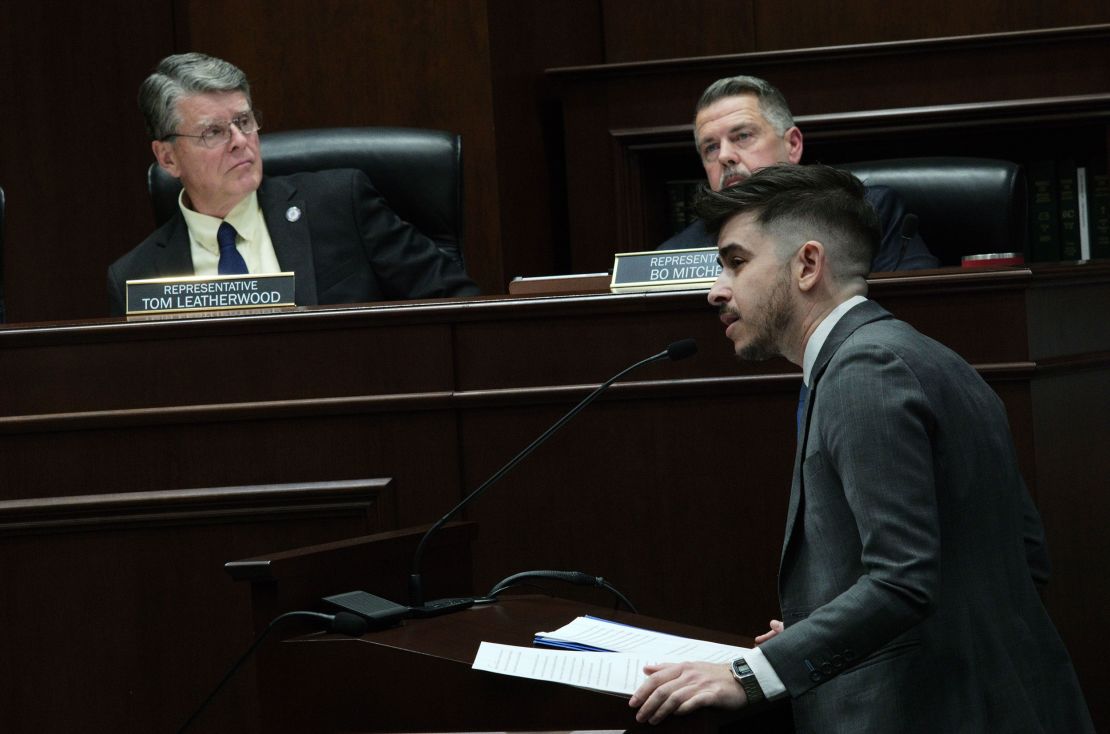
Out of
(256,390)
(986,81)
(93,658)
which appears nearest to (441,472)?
(256,390)

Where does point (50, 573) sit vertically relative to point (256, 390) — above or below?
below

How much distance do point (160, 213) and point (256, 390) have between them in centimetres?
137

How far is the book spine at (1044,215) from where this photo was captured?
13.0 feet

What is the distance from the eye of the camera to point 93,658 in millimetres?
2229

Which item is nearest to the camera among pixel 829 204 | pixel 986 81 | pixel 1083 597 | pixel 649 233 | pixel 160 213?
pixel 829 204

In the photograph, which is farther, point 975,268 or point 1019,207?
point 1019,207

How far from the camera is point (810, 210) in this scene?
1.55 metres

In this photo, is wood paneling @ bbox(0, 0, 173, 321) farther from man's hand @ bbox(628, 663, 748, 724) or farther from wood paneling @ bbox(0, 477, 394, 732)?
man's hand @ bbox(628, 663, 748, 724)

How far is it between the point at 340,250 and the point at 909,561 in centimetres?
219

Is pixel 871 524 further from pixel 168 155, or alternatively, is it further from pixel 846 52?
pixel 846 52

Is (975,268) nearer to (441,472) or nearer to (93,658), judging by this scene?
(441,472)

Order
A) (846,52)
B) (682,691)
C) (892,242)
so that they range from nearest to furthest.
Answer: (682,691)
(892,242)
(846,52)

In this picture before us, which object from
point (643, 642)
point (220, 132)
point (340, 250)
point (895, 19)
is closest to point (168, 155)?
point (220, 132)

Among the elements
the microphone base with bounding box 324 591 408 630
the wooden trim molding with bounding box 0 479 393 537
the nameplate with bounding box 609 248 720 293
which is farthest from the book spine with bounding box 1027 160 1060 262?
the microphone base with bounding box 324 591 408 630
